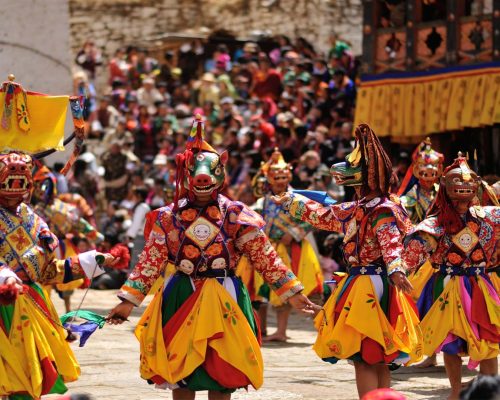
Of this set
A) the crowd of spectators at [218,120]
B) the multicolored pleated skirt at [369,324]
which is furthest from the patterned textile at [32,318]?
the crowd of spectators at [218,120]

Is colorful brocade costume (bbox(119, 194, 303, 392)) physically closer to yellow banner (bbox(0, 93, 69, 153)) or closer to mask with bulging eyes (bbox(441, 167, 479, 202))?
yellow banner (bbox(0, 93, 69, 153))

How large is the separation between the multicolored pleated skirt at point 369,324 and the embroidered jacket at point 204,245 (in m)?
0.76

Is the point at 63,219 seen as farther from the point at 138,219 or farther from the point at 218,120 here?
the point at 218,120

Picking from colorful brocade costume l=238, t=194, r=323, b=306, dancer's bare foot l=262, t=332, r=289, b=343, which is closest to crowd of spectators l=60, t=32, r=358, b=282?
colorful brocade costume l=238, t=194, r=323, b=306

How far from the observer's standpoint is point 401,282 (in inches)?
349

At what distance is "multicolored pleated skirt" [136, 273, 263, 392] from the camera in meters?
8.27

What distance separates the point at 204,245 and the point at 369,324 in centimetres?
140

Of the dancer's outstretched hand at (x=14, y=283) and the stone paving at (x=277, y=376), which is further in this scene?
the stone paving at (x=277, y=376)

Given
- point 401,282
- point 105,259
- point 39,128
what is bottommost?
point 401,282

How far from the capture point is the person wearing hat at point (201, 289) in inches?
326

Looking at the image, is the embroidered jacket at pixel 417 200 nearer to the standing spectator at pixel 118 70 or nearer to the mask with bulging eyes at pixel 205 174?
the mask with bulging eyes at pixel 205 174

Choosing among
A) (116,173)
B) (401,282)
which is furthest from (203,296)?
(116,173)

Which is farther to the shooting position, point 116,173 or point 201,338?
point 116,173

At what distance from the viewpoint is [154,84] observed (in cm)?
2506
